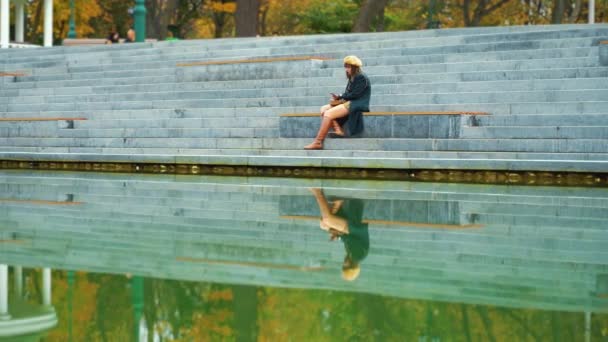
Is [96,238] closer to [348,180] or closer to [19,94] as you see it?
[348,180]

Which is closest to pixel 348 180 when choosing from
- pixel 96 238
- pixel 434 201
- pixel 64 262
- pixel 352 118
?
pixel 352 118

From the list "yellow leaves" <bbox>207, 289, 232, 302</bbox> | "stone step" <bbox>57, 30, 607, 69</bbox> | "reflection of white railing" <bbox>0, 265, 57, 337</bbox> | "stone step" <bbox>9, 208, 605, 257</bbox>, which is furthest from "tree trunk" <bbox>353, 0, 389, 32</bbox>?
"reflection of white railing" <bbox>0, 265, 57, 337</bbox>

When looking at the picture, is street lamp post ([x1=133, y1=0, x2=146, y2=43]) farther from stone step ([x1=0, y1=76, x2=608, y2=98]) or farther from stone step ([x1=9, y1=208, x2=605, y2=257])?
stone step ([x1=9, y1=208, x2=605, y2=257])

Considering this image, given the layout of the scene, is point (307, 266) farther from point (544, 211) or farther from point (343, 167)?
point (343, 167)

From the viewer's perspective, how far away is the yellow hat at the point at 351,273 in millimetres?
6494

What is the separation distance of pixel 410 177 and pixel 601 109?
3120 millimetres

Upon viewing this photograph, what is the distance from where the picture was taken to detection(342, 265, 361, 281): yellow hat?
6.49 metres

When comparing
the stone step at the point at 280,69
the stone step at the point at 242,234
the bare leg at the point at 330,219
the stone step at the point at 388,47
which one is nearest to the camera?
the stone step at the point at 242,234

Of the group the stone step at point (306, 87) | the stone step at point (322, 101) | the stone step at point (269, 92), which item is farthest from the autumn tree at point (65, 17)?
the stone step at point (322, 101)

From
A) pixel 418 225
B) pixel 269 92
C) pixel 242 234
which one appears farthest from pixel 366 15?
pixel 242 234

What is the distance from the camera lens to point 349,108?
17.4 meters

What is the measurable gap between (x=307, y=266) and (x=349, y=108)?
10.6 meters

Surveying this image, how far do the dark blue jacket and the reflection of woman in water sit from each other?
4705 mm

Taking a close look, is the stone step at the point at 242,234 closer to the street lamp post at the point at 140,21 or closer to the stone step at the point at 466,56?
the stone step at the point at 466,56
